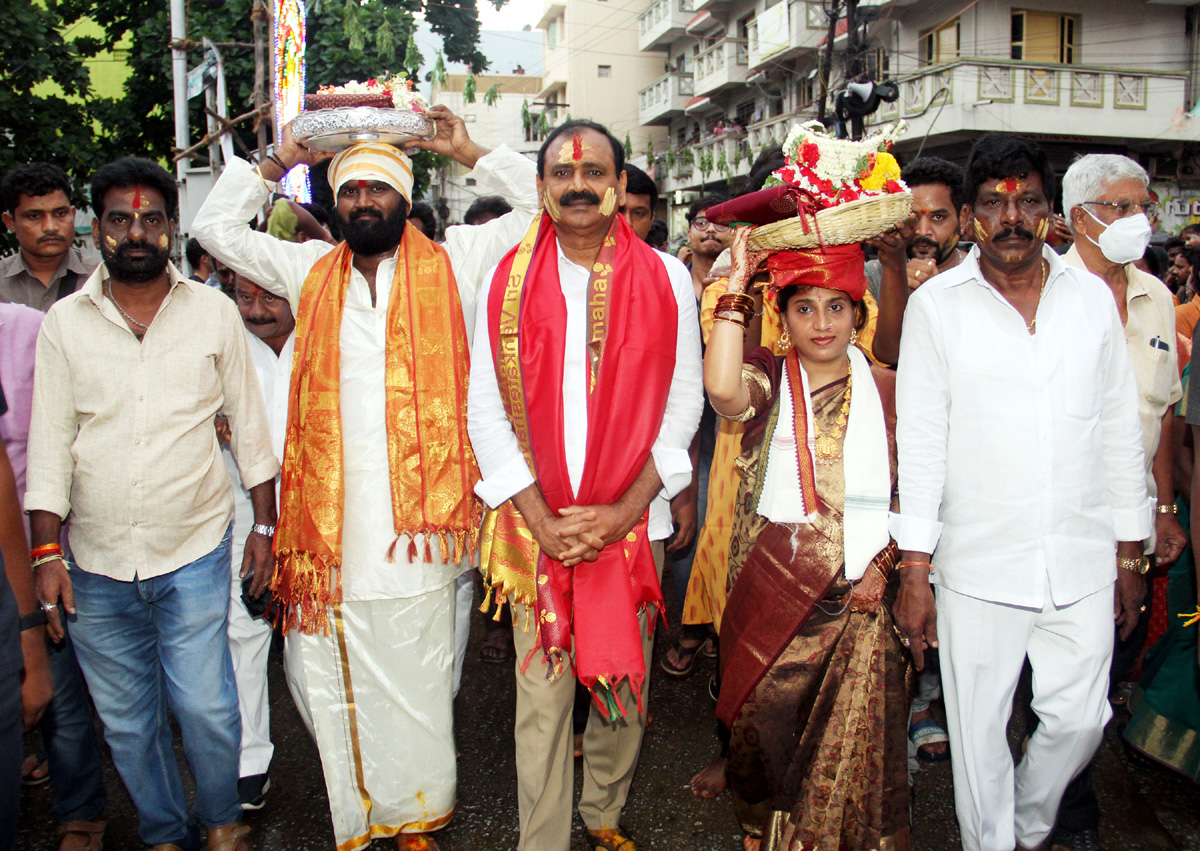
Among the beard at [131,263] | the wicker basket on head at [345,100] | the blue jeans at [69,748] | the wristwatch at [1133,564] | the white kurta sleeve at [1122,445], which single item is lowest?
the blue jeans at [69,748]

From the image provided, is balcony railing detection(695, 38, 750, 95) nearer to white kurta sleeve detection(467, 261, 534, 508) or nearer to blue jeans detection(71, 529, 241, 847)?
white kurta sleeve detection(467, 261, 534, 508)

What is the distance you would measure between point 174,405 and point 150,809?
134cm

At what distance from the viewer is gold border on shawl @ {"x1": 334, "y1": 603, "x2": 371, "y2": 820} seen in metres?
3.00

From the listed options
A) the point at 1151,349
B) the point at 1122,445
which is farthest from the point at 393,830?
the point at 1151,349

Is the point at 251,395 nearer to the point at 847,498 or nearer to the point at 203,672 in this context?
the point at 203,672

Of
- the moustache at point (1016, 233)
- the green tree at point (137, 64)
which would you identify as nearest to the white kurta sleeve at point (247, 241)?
the moustache at point (1016, 233)

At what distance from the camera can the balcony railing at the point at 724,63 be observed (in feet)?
82.4

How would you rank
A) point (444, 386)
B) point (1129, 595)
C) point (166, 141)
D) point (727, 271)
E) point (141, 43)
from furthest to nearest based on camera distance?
point (166, 141) < point (141, 43) < point (727, 271) < point (444, 386) < point (1129, 595)

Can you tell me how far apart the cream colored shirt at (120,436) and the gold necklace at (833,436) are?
78.3 inches

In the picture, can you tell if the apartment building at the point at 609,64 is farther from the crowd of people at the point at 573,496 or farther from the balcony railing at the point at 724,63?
the crowd of people at the point at 573,496

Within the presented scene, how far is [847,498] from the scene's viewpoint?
2596mm

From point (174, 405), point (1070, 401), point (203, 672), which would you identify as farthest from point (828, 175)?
point (203, 672)

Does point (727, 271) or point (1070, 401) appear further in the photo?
point (727, 271)

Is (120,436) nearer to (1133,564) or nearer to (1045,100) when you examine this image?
(1133,564)
